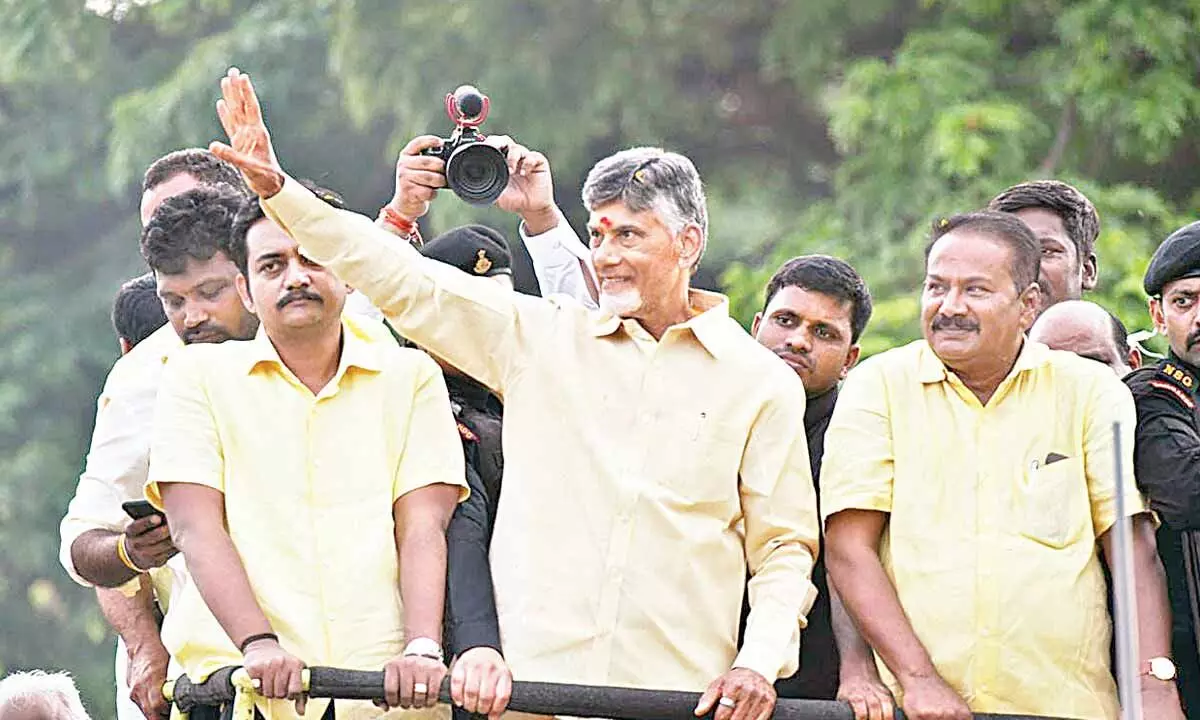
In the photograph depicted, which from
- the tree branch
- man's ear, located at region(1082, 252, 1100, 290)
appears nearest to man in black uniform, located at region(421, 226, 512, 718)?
man's ear, located at region(1082, 252, 1100, 290)

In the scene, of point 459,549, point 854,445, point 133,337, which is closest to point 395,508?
point 459,549

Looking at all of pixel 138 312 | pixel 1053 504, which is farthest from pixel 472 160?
pixel 1053 504

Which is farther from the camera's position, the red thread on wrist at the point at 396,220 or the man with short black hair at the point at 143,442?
the red thread on wrist at the point at 396,220

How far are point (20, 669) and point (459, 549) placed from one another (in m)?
13.5

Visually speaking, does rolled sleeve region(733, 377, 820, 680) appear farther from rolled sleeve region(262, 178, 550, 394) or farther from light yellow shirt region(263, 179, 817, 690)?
rolled sleeve region(262, 178, 550, 394)

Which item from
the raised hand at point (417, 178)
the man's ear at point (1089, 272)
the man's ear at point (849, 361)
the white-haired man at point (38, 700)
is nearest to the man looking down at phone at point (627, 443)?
the raised hand at point (417, 178)

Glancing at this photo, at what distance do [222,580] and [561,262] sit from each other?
158 centimetres

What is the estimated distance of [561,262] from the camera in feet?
20.6

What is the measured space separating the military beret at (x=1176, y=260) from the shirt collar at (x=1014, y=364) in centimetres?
45

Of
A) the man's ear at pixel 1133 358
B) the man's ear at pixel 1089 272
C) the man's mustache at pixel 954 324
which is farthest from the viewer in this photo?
the man's ear at pixel 1089 272

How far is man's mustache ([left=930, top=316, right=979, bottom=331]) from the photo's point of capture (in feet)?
17.9

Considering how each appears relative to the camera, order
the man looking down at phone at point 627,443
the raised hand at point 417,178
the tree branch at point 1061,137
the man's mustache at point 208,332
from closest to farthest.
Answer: the man looking down at phone at point 627,443, the raised hand at point 417,178, the man's mustache at point 208,332, the tree branch at point 1061,137

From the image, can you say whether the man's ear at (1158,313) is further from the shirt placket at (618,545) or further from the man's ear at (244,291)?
the man's ear at (244,291)

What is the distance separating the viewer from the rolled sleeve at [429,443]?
537 cm
